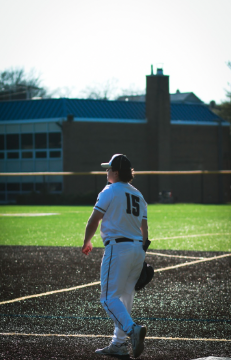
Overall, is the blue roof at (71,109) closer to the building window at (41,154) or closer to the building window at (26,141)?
the building window at (26,141)

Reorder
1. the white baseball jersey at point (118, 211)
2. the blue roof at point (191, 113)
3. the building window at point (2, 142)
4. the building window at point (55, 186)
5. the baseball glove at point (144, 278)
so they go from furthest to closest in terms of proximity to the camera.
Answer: the blue roof at point (191, 113), the building window at point (2, 142), the building window at point (55, 186), the baseball glove at point (144, 278), the white baseball jersey at point (118, 211)

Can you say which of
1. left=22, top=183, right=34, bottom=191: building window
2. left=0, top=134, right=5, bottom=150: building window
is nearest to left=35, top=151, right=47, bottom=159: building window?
left=22, top=183, right=34, bottom=191: building window

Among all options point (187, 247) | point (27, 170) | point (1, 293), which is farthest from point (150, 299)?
point (27, 170)

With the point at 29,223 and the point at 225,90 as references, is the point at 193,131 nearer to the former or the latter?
the point at 225,90

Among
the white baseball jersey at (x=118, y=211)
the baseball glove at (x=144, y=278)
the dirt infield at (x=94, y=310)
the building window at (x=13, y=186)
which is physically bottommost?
the dirt infield at (x=94, y=310)

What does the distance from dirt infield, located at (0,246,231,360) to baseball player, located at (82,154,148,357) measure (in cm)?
47

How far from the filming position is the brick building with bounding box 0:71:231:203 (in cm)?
4059

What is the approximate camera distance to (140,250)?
519 cm

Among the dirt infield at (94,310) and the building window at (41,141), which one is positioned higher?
the building window at (41,141)

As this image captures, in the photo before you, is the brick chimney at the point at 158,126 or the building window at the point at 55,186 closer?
the building window at the point at 55,186

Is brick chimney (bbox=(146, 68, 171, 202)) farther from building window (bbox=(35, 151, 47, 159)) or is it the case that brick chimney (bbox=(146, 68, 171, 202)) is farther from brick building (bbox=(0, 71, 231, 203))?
building window (bbox=(35, 151, 47, 159))

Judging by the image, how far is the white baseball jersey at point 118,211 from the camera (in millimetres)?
5133

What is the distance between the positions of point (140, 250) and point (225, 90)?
5542 centimetres

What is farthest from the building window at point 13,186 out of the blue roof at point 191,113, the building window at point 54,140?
the blue roof at point 191,113
